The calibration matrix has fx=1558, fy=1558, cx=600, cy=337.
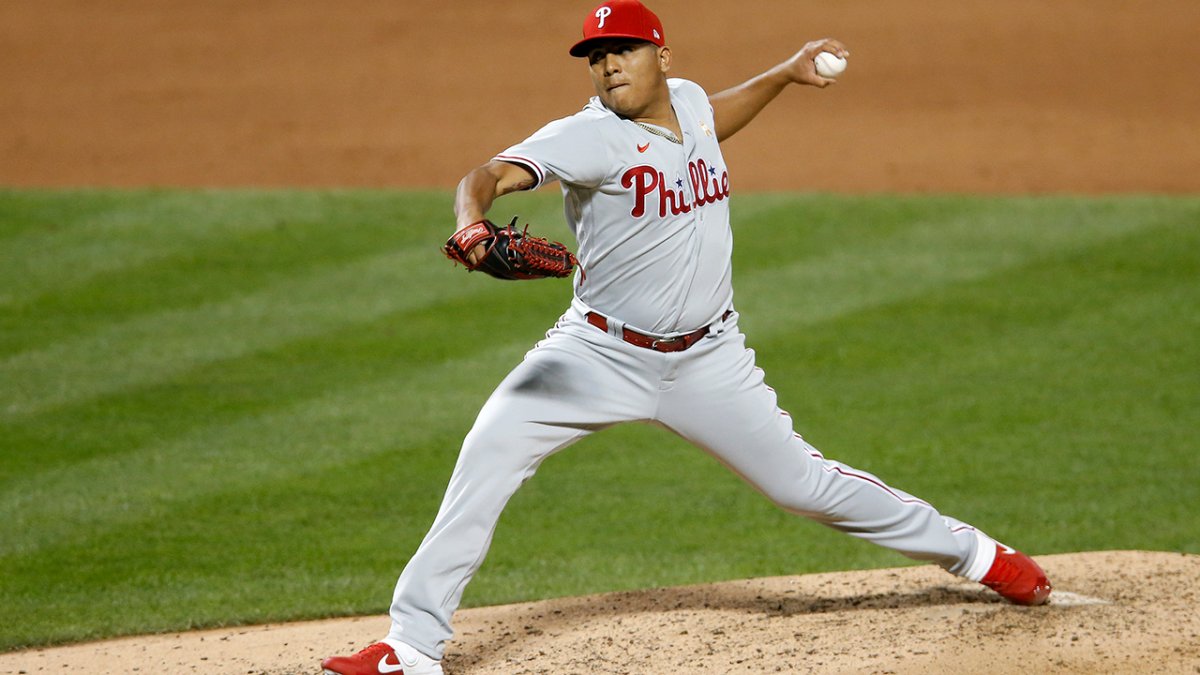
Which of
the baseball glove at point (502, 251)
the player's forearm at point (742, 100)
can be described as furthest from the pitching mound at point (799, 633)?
the player's forearm at point (742, 100)

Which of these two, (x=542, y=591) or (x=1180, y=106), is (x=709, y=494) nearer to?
(x=542, y=591)

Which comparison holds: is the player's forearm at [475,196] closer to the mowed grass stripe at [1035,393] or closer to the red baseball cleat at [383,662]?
the red baseball cleat at [383,662]

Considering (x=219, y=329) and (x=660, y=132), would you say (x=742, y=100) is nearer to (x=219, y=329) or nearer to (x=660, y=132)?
(x=660, y=132)

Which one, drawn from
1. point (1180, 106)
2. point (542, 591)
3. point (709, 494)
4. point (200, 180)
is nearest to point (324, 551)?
point (542, 591)

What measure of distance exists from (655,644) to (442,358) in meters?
3.82

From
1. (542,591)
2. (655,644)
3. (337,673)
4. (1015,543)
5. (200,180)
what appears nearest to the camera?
(337,673)

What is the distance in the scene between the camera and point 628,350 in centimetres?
440

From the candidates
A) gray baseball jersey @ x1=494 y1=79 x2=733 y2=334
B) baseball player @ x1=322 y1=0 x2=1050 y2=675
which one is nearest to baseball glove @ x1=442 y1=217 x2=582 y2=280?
baseball player @ x1=322 y1=0 x2=1050 y2=675

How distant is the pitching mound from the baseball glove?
1276 mm

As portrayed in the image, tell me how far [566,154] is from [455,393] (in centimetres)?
369

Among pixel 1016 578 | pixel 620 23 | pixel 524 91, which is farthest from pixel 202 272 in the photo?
pixel 1016 578

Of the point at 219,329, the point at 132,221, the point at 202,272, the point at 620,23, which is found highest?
the point at 620,23

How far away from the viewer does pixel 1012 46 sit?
14.1 m

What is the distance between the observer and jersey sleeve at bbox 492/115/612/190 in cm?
411
